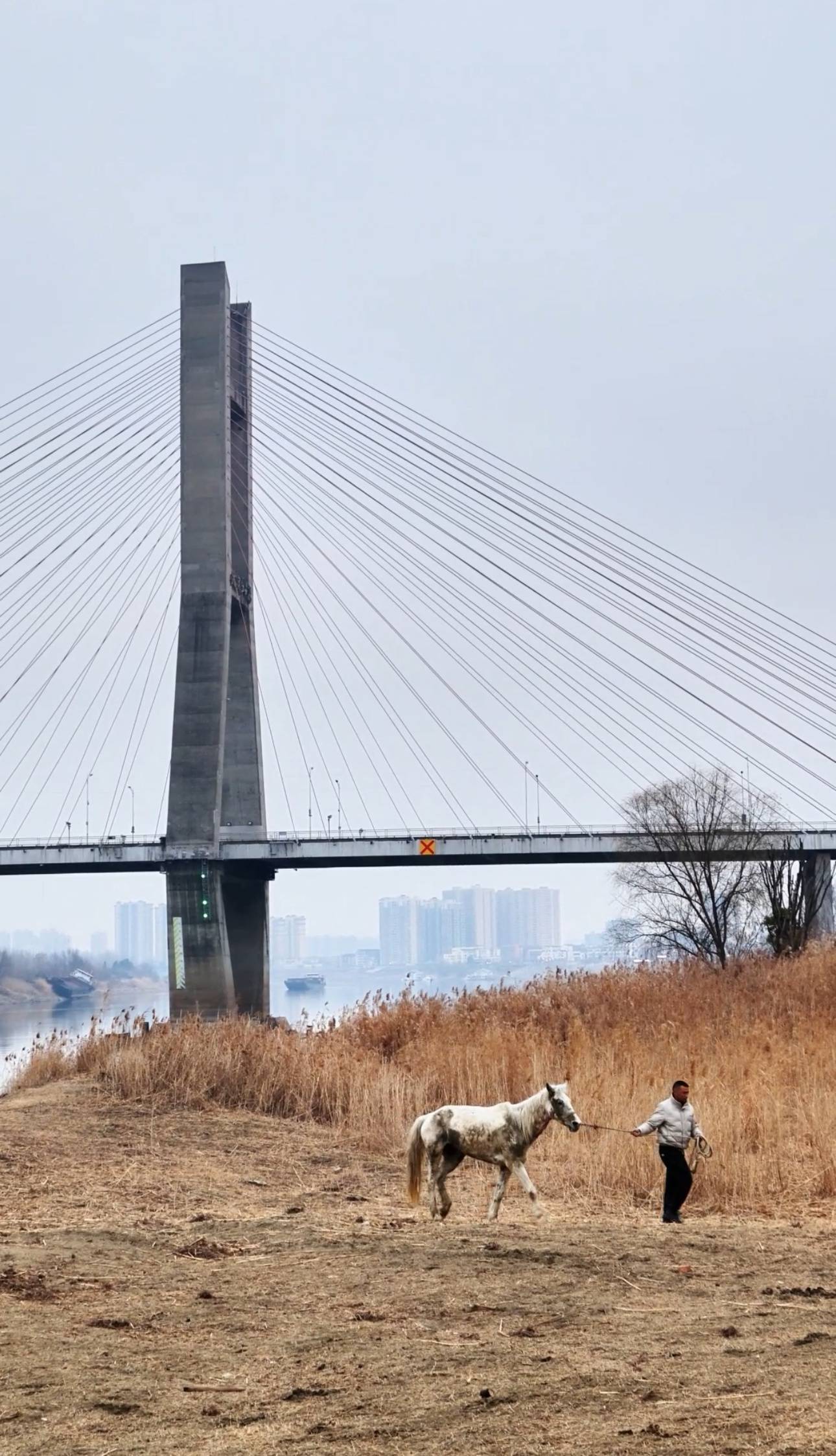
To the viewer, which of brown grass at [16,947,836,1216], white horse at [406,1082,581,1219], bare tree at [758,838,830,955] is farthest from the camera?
bare tree at [758,838,830,955]

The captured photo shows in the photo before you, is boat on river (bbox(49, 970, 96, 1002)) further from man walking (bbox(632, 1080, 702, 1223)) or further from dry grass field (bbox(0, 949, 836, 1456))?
man walking (bbox(632, 1080, 702, 1223))

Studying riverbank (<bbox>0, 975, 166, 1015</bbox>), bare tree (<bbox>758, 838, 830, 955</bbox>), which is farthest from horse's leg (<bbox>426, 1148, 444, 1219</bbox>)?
riverbank (<bbox>0, 975, 166, 1015</bbox>)

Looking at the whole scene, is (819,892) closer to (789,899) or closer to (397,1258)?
(789,899)

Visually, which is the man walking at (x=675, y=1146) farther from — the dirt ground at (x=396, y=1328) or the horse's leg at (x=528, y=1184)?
the horse's leg at (x=528, y=1184)

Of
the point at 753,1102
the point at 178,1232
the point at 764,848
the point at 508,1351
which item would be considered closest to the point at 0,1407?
the point at 508,1351

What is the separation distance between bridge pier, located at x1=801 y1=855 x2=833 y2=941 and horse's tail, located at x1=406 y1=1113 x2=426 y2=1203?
32.9m

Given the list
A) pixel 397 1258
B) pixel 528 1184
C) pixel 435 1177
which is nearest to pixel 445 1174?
pixel 435 1177

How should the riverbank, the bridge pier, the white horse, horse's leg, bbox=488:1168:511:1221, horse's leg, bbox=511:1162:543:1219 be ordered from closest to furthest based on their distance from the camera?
horse's leg, bbox=511:1162:543:1219 < horse's leg, bbox=488:1168:511:1221 < the white horse < the bridge pier < the riverbank

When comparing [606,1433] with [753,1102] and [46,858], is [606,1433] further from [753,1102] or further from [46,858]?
[46,858]

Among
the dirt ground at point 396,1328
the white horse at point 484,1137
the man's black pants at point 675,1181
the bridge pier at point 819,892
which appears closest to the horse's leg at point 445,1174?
the white horse at point 484,1137

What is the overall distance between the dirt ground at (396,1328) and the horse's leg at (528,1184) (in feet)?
0.41

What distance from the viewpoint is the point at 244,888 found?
178ft

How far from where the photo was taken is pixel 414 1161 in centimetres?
1035

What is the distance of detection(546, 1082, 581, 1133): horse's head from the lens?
980 centimetres
